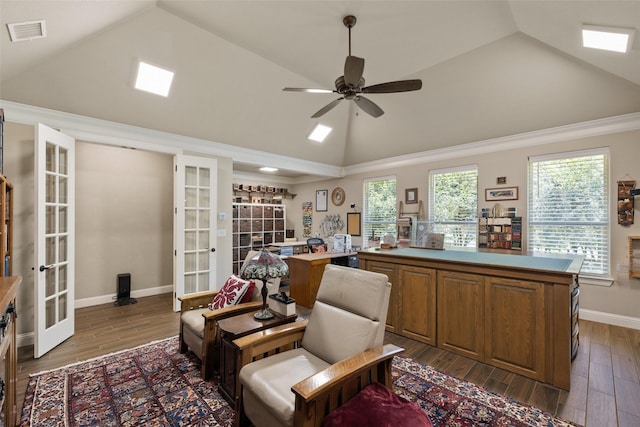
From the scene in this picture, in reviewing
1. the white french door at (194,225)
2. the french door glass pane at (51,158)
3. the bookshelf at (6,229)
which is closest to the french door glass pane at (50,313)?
the bookshelf at (6,229)

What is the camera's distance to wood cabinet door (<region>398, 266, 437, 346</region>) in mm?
3098

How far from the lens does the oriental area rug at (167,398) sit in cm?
199

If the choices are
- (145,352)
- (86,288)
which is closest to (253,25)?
(145,352)

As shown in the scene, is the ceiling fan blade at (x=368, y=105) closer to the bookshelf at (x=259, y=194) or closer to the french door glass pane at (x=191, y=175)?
the french door glass pane at (x=191, y=175)

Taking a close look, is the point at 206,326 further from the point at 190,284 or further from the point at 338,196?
the point at 338,196

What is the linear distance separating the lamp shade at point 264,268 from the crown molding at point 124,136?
9.83 feet

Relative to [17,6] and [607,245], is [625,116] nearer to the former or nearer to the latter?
[607,245]

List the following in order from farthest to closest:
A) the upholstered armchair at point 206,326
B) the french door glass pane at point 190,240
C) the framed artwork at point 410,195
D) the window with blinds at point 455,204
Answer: the framed artwork at point 410,195 < the window with blinds at point 455,204 < the french door glass pane at point 190,240 < the upholstered armchair at point 206,326

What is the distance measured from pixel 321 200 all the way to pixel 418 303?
4858 millimetres

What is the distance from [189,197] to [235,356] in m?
3.04

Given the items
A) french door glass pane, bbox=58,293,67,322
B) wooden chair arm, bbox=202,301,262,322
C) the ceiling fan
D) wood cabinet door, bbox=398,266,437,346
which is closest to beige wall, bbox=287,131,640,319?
wood cabinet door, bbox=398,266,437,346

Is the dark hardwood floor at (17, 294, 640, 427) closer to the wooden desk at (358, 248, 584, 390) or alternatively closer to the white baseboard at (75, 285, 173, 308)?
the wooden desk at (358, 248, 584, 390)

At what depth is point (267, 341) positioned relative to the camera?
1978 millimetres

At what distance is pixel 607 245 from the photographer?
3809 mm
